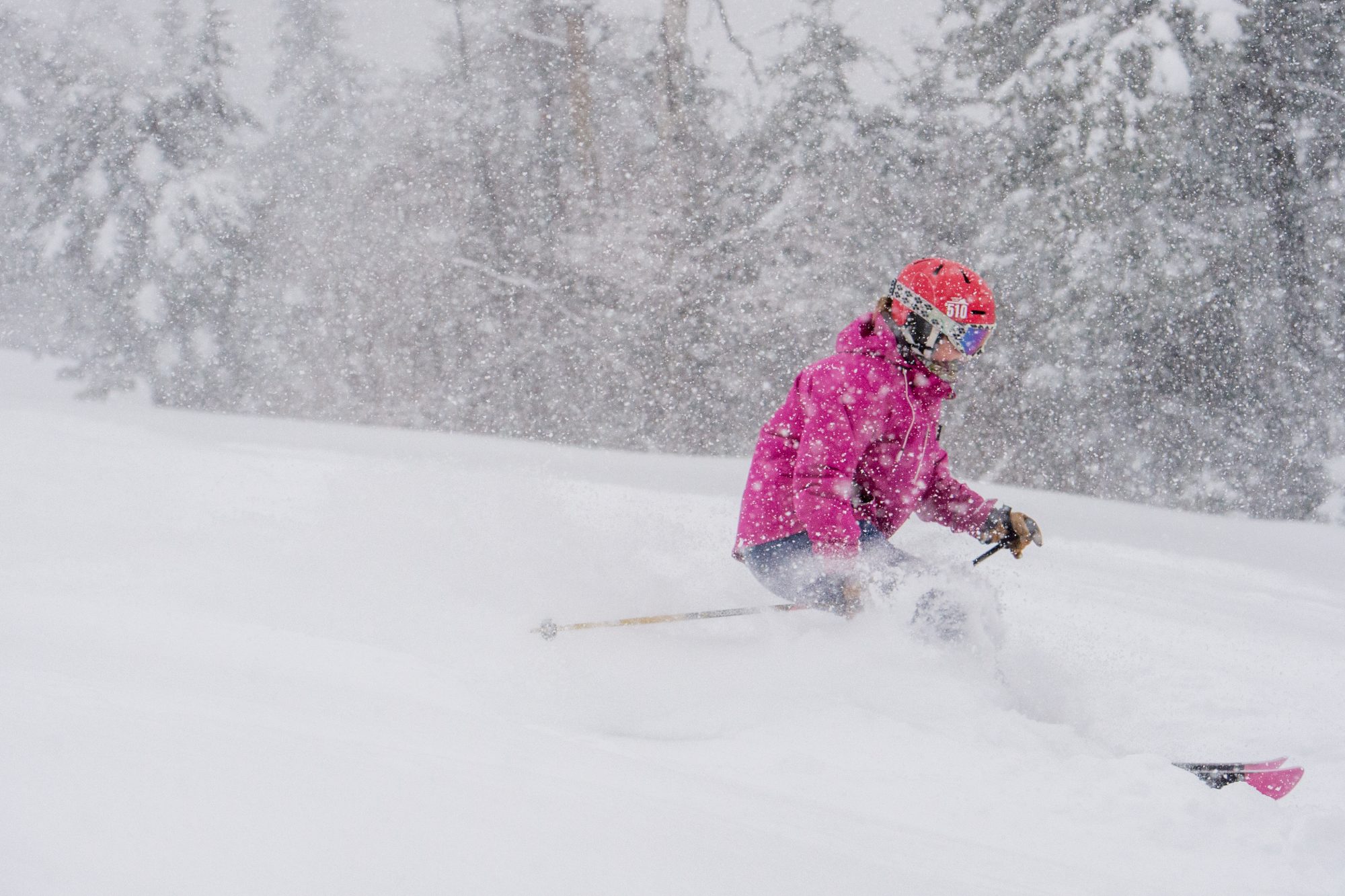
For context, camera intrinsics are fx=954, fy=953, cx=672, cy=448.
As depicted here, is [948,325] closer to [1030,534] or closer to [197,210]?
[1030,534]

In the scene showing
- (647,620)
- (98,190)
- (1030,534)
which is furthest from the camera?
(98,190)

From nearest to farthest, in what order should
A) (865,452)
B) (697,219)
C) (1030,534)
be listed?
(865,452) < (1030,534) < (697,219)

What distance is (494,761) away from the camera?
290 centimetres

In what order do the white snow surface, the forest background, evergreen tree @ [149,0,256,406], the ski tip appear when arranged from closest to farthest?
the white snow surface → the ski tip → the forest background → evergreen tree @ [149,0,256,406]

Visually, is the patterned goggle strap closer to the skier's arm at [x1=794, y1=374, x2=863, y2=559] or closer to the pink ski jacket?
the pink ski jacket

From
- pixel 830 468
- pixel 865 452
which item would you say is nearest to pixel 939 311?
pixel 865 452

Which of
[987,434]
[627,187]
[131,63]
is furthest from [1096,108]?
[131,63]

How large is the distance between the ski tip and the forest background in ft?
34.2

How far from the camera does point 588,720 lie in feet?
11.2

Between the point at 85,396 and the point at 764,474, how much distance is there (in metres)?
22.7

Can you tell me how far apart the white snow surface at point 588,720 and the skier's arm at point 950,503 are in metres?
0.20

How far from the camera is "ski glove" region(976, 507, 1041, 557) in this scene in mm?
3896

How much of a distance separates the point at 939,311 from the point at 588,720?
6.42 feet

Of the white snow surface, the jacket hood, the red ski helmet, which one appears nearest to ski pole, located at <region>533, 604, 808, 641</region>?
the white snow surface
